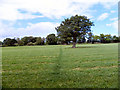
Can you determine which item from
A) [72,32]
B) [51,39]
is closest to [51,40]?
[51,39]

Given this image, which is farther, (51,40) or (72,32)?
(51,40)

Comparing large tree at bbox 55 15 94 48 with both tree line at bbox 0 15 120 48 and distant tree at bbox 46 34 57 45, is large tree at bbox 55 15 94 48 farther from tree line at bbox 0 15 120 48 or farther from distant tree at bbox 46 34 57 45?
distant tree at bbox 46 34 57 45

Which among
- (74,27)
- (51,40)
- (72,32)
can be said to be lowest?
(51,40)

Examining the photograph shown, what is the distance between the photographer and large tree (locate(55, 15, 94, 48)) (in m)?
41.2

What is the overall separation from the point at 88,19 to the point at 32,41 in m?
23.1

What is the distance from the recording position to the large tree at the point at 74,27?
4122 cm

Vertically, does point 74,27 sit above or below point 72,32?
above

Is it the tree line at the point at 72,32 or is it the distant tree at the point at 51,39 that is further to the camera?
the distant tree at the point at 51,39

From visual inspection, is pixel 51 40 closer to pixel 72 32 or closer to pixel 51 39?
pixel 51 39

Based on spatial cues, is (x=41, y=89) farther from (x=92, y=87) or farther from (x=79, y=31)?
(x=79, y=31)

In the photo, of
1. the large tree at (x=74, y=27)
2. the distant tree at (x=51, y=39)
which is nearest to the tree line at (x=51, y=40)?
the distant tree at (x=51, y=39)

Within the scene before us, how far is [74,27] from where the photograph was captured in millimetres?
40781

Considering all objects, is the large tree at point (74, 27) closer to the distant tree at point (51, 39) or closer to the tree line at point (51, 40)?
the tree line at point (51, 40)

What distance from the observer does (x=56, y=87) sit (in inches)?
171
